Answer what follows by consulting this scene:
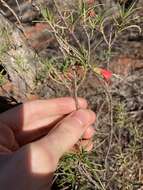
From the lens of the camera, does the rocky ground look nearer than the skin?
No

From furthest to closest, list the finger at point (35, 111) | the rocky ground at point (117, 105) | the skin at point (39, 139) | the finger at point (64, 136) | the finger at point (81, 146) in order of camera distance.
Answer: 1. the rocky ground at point (117, 105)
2. the finger at point (35, 111)
3. the finger at point (81, 146)
4. the finger at point (64, 136)
5. the skin at point (39, 139)

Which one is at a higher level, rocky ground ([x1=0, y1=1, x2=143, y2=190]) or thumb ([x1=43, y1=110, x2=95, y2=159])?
thumb ([x1=43, y1=110, x2=95, y2=159])

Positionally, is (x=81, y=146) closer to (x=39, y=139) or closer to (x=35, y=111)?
(x=39, y=139)

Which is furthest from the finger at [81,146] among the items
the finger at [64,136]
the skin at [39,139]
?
the finger at [64,136]

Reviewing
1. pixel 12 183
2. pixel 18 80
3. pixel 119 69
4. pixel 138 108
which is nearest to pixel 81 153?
pixel 12 183

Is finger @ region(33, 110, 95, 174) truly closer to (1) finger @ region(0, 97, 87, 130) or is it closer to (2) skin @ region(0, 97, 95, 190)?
(2) skin @ region(0, 97, 95, 190)

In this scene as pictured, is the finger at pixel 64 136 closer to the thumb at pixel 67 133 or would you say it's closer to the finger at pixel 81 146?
the thumb at pixel 67 133

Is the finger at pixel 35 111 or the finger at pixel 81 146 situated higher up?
the finger at pixel 35 111

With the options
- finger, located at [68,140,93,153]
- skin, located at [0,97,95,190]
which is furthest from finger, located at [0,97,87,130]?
finger, located at [68,140,93,153]
